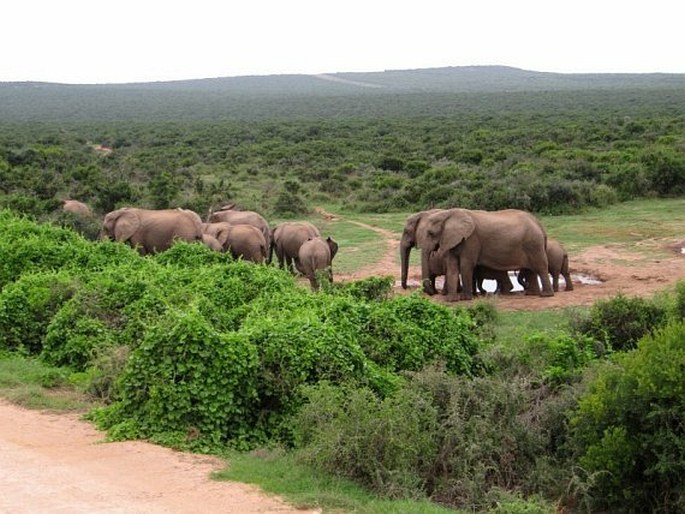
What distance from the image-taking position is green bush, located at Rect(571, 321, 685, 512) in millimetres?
7652

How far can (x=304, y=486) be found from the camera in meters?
7.72

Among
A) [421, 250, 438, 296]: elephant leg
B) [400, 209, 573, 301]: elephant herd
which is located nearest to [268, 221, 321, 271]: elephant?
[421, 250, 438, 296]: elephant leg

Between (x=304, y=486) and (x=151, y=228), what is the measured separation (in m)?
13.4

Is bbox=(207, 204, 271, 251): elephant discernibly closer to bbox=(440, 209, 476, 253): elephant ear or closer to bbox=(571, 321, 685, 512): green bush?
bbox=(440, 209, 476, 253): elephant ear

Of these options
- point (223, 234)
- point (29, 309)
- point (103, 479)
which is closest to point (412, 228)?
point (223, 234)

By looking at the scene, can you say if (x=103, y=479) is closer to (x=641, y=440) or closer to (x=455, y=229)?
(x=641, y=440)

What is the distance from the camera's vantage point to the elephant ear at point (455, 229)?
16.9 metres

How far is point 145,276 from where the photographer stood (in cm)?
1334

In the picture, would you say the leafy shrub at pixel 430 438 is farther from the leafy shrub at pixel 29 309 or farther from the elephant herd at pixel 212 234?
the elephant herd at pixel 212 234

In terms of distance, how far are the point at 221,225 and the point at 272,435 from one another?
1147 centimetres

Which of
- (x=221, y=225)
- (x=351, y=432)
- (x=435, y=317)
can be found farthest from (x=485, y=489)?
(x=221, y=225)

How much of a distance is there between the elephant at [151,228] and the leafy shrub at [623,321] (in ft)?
33.2

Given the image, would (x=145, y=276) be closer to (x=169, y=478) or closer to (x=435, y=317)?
(x=435, y=317)

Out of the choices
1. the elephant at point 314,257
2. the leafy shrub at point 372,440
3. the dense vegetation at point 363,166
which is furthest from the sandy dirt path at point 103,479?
the dense vegetation at point 363,166
